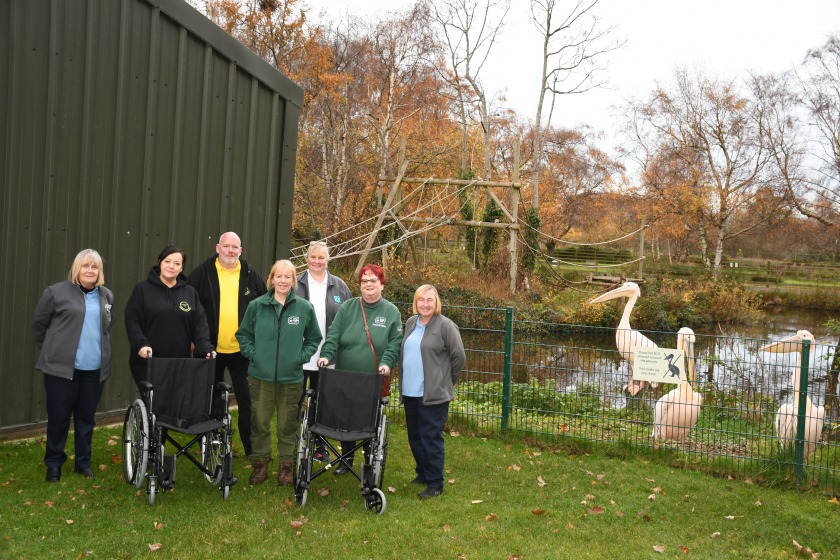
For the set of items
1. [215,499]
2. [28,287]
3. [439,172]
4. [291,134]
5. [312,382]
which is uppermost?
[439,172]

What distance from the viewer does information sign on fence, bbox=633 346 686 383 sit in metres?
6.03

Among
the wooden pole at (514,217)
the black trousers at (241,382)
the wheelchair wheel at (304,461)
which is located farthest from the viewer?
the wooden pole at (514,217)

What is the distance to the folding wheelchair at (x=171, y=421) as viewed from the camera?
14.7ft

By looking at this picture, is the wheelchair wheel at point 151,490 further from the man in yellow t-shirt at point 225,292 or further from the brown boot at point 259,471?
the man in yellow t-shirt at point 225,292

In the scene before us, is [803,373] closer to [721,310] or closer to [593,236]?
[721,310]

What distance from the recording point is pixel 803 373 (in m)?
5.63

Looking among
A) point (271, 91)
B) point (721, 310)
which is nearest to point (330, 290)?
point (271, 91)

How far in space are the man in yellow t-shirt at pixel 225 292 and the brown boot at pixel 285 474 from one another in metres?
0.77

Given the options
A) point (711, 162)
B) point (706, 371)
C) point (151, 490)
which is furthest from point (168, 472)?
point (711, 162)

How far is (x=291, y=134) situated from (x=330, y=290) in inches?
114

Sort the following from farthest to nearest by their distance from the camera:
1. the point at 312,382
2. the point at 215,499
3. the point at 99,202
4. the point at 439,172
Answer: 1. the point at 439,172
2. the point at 99,202
3. the point at 312,382
4. the point at 215,499

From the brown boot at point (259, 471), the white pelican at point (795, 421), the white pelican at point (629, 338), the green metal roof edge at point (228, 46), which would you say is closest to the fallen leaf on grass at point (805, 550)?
the white pelican at point (795, 421)

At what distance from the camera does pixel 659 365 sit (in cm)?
607

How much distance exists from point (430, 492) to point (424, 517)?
456 mm
